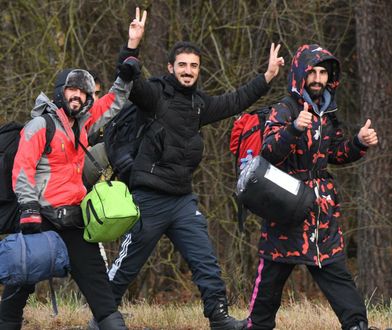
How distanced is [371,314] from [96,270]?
217 cm

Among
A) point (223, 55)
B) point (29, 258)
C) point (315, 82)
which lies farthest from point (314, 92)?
point (223, 55)

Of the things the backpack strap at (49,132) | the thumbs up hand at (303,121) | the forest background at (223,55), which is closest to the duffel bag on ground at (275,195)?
the thumbs up hand at (303,121)

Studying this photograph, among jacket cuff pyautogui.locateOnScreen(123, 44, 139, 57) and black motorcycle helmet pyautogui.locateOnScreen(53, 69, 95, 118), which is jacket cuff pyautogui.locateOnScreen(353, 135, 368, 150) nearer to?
jacket cuff pyautogui.locateOnScreen(123, 44, 139, 57)

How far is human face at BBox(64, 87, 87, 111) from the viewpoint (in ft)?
19.5

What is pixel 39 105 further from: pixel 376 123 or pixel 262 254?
pixel 376 123

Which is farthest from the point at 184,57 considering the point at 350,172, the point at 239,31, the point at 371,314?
the point at 350,172

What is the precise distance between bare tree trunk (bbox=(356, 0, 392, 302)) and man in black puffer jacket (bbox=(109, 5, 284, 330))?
5.80 meters

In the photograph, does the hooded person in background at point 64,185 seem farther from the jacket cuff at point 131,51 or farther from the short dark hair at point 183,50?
the short dark hair at point 183,50

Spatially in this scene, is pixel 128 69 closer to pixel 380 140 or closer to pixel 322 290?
pixel 322 290

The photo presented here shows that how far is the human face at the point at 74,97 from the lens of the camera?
5.94 m

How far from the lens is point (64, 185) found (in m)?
5.88

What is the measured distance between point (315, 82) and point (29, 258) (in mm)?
1972

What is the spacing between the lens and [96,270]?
5922 mm

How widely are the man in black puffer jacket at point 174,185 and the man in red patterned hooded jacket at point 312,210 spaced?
0.57 m
